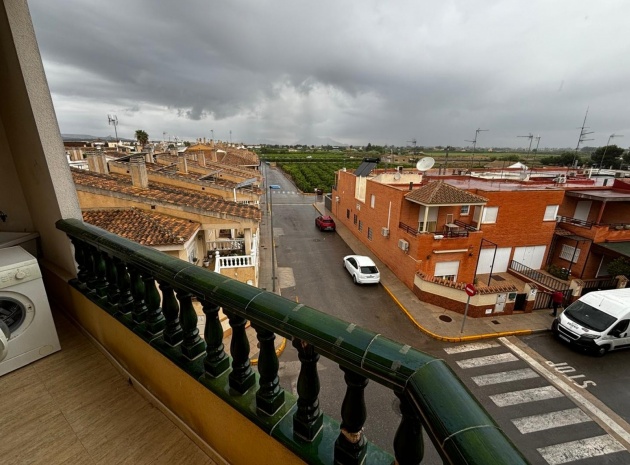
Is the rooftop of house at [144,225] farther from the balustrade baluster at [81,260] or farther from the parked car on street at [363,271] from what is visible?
the parked car on street at [363,271]

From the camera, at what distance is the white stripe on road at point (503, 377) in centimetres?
955

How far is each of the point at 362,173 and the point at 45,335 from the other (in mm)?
22266

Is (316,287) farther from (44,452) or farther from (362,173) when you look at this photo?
(44,452)

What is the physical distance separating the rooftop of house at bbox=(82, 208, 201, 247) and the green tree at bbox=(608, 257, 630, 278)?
2053 cm

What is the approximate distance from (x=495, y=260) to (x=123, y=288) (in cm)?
1926

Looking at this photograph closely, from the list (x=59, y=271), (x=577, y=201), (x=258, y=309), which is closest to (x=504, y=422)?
(x=258, y=309)

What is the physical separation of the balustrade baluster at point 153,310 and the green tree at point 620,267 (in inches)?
837

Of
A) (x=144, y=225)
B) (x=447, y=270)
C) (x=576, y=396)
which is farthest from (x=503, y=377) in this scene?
(x=144, y=225)

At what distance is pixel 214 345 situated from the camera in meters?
1.92

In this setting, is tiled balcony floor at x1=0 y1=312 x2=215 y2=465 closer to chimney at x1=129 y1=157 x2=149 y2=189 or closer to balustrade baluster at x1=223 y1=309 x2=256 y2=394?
balustrade baluster at x1=223 y1=309 x2=256 y2=394

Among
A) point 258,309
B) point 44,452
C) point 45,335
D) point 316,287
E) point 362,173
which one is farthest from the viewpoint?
point 362,173

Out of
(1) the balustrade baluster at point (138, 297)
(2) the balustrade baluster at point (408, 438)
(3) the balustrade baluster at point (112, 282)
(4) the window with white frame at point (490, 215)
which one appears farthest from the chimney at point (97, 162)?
(4) the window with white frame at point (490, 215)

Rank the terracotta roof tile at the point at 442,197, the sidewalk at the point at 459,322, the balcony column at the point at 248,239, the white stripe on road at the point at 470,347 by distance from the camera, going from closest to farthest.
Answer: the white stripe on road at the point at 470,347
the sidewalk at the point at 459,322
the balcony column at the point at 248,239
the terracotta roof tile at the point at 442,197

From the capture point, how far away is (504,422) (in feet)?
26.7
